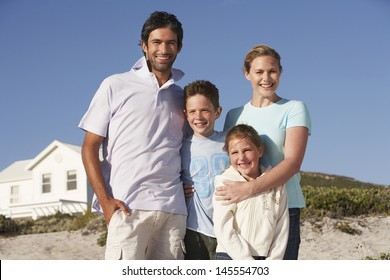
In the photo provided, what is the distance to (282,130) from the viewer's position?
10.8 feet

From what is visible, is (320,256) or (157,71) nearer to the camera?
(157,71)

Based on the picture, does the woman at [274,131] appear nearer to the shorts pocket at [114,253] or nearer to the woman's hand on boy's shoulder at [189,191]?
the woman's hand on boy's shoulder at [189,191]

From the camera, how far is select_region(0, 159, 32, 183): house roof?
84.1 ft

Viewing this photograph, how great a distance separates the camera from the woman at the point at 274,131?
3166mm

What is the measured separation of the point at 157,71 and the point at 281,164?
1007 mm

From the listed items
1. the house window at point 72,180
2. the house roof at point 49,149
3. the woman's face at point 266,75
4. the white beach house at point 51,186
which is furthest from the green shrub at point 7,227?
the house roof at point 49,149

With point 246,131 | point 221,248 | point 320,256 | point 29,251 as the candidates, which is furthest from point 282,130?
point 29,251

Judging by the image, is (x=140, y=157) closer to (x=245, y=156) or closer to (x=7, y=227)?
(x=245, y=156)

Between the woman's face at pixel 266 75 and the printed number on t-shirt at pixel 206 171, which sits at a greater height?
the woman's face at pixel 266 75

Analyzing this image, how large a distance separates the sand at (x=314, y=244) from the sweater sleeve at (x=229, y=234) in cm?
590

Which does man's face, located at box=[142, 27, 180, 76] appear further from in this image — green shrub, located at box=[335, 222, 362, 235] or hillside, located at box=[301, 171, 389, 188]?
hillside, located at box=[301, 171, 389, 188]

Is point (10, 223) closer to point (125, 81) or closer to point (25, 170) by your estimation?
point (125, 81)

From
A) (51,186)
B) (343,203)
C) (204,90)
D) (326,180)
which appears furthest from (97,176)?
(51,186)

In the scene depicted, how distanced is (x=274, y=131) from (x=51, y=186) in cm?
2185
